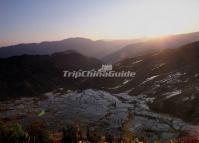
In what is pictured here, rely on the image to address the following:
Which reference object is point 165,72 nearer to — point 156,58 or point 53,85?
point 156,58

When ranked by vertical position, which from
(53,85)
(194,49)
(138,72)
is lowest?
(53,85)

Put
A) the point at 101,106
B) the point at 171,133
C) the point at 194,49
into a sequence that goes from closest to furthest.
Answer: the point at 171,133 → the point at 101,106 → the point at 194,49

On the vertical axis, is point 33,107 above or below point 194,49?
below

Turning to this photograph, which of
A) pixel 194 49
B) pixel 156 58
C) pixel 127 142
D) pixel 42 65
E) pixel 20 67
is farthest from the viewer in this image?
pixel 42 65

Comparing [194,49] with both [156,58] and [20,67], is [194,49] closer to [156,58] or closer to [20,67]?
[156,58]

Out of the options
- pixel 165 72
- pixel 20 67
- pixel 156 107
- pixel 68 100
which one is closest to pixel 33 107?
pixel 68 100

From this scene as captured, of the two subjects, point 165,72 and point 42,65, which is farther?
point 42,65

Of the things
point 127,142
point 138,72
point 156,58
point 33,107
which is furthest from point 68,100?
point 127,142

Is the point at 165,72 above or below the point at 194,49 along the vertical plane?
below

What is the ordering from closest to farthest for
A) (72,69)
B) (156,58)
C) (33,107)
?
(33,107)
(156,58)
(72,69)
